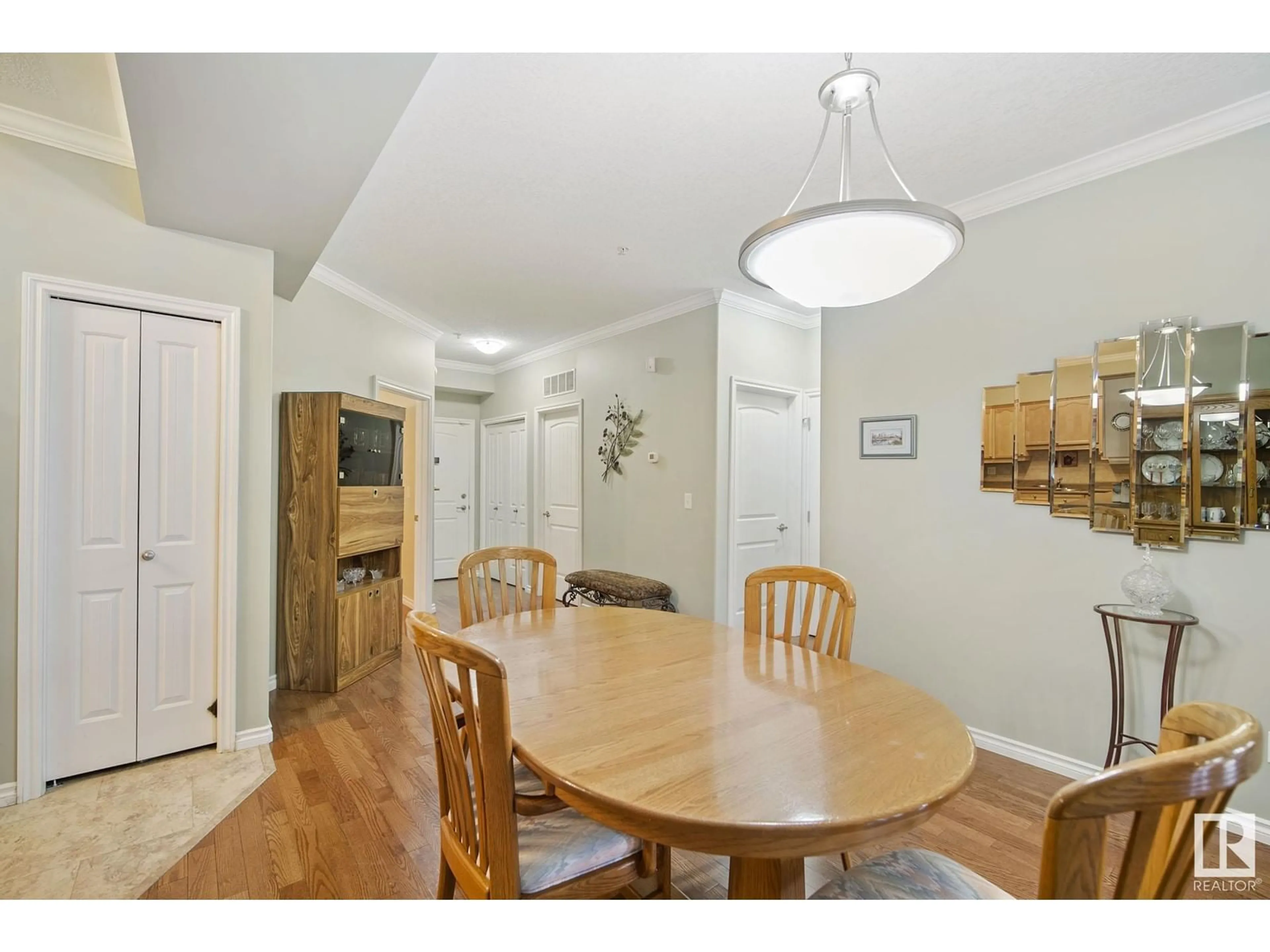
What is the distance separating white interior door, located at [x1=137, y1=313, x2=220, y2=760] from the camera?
2.45m

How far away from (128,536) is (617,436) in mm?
3260

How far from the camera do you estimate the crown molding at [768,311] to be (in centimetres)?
411

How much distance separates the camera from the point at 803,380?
4.77 metres

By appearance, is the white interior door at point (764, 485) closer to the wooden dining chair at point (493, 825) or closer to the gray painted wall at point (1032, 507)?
the gray painted wall at point (1032, 507)

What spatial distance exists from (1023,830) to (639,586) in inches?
104

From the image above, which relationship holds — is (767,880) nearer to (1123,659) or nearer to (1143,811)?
(1143,811)

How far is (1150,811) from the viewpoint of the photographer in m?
0.66

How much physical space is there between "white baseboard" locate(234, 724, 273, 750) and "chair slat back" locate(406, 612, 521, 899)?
194 centimetres

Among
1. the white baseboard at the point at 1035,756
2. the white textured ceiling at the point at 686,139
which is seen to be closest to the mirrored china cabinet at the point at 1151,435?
the white textured ceiling at the point at 686,139

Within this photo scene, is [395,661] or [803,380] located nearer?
[395,661]

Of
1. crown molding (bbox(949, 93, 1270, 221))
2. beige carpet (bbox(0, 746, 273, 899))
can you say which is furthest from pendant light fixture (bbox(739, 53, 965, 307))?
beige carpet (bbox(0, 746, 273, 899))
